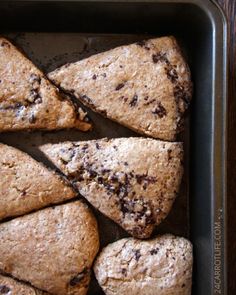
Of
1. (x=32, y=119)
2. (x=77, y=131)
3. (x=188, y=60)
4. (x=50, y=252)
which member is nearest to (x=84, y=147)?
(x=77, y=131)

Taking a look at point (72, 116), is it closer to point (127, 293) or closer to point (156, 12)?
point (156, 12)

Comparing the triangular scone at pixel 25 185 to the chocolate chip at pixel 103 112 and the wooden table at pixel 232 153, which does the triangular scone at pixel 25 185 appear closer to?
the chocolate chip at pixel 103 112

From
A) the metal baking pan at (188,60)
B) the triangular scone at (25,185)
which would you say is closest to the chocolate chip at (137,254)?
the metal baking pan at (188,60)

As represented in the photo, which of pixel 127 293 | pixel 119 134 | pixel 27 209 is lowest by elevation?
pixel 127 293

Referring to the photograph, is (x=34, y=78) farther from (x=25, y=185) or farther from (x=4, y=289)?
(x=4, y=289)

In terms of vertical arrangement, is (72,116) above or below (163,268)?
above

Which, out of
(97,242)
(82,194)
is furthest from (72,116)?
(97,242)
